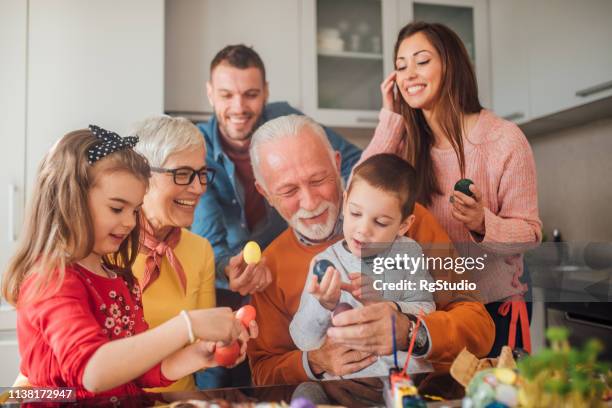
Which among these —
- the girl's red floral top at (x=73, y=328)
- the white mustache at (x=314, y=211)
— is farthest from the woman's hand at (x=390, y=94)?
the girl's red floral top at (x=73, y=328)

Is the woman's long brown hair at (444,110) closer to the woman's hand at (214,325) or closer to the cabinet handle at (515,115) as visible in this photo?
the cabinet handle at (515,115)

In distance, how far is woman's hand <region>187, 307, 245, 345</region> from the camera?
1155 mm

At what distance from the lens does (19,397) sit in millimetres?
1125

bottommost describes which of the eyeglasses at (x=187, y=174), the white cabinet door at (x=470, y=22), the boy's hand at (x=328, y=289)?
the boy's hand at (x=328, y=289)

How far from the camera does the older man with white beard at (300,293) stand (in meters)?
1.45

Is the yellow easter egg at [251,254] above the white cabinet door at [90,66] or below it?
below

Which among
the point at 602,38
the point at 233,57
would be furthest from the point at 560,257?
the point at 233,57

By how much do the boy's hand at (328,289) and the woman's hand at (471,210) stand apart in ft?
1.48

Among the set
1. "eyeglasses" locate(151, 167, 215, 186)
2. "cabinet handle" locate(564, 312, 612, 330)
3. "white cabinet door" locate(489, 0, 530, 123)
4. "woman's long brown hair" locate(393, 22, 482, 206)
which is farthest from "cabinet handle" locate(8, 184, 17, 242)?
"cabinet handle" locate(564, 312, 612, 330)

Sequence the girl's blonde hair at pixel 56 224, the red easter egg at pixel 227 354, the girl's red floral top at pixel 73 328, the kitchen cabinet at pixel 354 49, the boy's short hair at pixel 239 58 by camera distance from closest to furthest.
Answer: the girl's red floral top at pixel 73 328 → the girl's blonde hair at pixel 56 224 → the red easter egg at pixel 227 354 → the boy's short hair at pixel 239 58 → the kitchen cabinet at pixel 354 49

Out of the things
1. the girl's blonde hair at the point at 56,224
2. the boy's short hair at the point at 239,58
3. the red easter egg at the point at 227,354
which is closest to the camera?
the girl's blonde hair at the point at 56,224

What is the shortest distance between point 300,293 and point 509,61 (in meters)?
1.22

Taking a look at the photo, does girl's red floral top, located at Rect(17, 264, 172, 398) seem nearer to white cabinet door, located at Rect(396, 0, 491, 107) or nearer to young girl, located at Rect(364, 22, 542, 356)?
young girl, located at Rect(364, 22, 542, 356)

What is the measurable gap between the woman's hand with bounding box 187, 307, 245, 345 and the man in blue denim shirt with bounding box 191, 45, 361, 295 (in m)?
0.28
